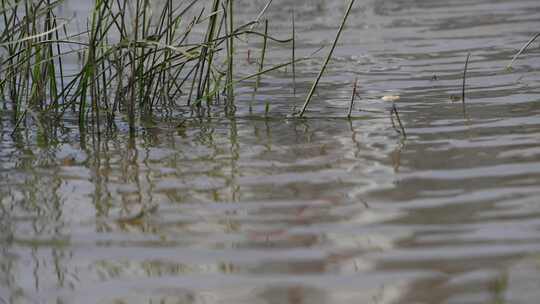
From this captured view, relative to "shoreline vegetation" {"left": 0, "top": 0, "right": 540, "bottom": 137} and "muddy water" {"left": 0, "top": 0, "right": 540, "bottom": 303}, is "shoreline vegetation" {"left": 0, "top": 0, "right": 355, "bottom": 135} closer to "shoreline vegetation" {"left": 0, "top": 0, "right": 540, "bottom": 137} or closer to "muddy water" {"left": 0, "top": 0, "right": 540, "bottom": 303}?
"shoreline vegetation" {"left": 0, "top": 0, "right": 540, "bottom": 137}

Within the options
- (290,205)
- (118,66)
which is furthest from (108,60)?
(290,205)

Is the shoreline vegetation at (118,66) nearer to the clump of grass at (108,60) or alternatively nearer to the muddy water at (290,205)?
the clump of grass at (108,60)

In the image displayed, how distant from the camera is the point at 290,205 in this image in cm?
282

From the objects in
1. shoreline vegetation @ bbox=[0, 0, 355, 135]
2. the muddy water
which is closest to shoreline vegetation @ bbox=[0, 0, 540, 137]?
shoreline vegetation @ bbox=[0, 0, 355, 135]

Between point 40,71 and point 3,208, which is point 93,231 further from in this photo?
point 40,71

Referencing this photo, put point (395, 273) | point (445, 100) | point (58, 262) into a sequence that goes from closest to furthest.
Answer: point (395, 273) < point (58, 262) < point (445, 100)

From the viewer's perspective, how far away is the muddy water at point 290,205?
2.23m

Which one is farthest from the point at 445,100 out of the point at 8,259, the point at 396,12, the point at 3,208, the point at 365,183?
the point at 396,12

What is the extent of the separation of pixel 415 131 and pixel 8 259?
178cm

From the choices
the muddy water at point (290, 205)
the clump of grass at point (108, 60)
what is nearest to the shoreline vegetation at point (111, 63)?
the clump of grass at point (108, 60)

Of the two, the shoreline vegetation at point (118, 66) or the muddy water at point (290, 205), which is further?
the shoreline vegetation at point (118, 66)

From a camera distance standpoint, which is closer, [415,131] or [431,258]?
[431,258]

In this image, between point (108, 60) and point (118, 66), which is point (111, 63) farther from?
point (118, 66)

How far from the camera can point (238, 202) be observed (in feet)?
9.50
